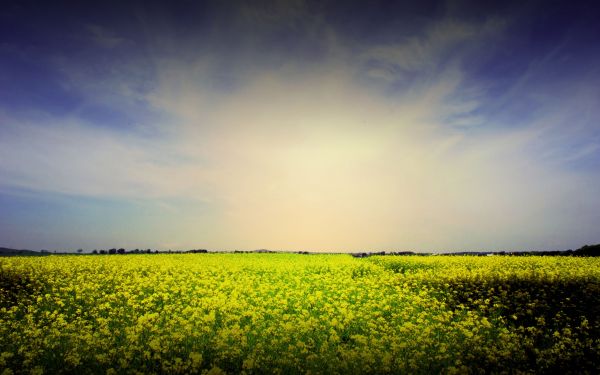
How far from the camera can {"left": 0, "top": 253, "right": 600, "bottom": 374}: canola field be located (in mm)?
8125

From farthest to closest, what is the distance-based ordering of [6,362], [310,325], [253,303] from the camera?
[253,303]
[310,325]
[6,362]

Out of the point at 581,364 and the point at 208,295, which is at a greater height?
the point at 208,295

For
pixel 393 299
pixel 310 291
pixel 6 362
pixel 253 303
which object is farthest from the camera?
pixel 310 291

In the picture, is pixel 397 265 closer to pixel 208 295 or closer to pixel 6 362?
pixel 208 295

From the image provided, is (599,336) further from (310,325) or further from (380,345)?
(310,325)

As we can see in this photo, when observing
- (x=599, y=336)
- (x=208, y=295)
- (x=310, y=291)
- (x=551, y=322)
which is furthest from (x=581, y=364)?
(x=208, y=295)

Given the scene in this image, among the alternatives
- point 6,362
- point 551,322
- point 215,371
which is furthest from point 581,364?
point 6,362

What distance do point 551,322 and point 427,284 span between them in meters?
6.03

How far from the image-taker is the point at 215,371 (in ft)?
20.8

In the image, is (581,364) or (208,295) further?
(208,295)

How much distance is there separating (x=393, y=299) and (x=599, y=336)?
21.9 feet

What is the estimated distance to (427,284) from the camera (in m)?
18.5

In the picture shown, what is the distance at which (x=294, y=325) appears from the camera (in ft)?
35.1

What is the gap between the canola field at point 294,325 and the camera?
812cm
